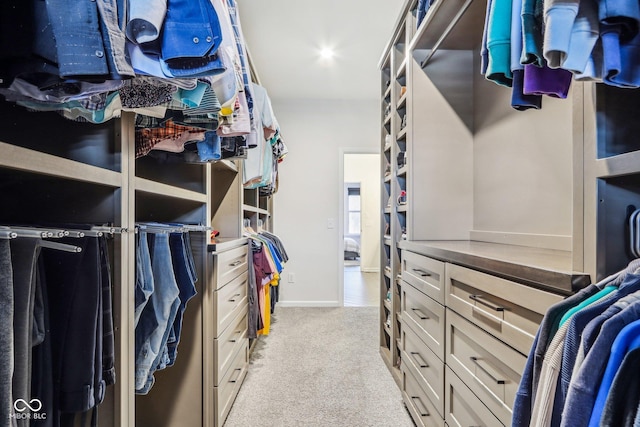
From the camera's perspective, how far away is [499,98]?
5.88ft

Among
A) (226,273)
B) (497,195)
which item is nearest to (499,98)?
(497,195)

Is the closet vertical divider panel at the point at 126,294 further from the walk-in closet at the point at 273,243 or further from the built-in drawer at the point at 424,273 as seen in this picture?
the built-in drawer at the point at 424,273

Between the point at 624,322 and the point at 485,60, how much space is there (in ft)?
2.41

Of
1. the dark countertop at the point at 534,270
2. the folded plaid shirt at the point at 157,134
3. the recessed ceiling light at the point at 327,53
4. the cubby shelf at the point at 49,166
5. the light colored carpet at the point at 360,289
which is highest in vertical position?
the recessed ceiling light at the point at 327,53

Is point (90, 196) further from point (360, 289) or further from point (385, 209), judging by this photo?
point (360, 289)

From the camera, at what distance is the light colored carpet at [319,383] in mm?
1799

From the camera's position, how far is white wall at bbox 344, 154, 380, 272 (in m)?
7.07

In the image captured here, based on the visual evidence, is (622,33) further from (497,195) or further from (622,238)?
(497,195)

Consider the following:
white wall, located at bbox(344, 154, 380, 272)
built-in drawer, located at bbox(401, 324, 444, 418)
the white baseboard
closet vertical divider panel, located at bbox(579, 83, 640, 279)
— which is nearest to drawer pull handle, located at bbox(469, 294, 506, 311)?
closet vertical divider panel, located at bbox(579, 83, 640, 279)

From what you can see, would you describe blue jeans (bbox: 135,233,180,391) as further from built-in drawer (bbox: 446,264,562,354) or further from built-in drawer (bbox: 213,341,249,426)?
built-in drawer (bbox: 446,264,562,354)

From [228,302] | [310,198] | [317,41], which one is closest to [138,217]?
[228,302]

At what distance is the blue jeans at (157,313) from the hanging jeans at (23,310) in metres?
0.50

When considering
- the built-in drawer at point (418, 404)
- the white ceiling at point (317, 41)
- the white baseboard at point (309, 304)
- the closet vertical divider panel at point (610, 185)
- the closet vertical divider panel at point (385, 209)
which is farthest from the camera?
the white baseboard at point (309, 304)

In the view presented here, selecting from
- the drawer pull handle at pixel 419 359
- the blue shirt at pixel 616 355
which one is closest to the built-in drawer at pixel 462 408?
the drawer pull handle at pixel 419 359
